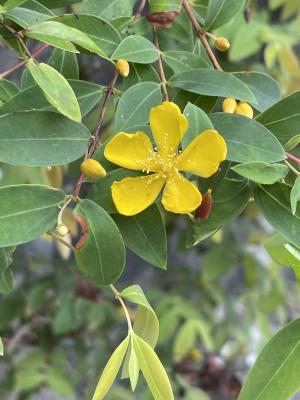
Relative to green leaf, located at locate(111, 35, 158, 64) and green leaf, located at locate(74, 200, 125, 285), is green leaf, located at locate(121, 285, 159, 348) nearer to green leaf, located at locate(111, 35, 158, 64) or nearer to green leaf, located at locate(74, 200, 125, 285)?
green leaf, located at locate(74, 200, 125, 285)

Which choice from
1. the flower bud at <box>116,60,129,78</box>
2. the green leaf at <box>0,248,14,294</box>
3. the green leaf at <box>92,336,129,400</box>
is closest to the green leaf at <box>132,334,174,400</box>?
the green leaf at <box>92,336,129,400</box>

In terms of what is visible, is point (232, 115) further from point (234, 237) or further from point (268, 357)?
point (234, 237)

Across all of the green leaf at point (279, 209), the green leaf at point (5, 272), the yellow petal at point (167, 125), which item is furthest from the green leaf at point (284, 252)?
the green leaf at point (5, 272)

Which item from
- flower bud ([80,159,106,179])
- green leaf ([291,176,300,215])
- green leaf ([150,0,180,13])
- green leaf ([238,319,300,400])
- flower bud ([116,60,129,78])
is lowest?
green leaf ([238,319,300,400])

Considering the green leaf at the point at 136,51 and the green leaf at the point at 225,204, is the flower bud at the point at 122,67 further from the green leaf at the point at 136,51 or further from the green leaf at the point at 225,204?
the green leaf at the point at 225,204

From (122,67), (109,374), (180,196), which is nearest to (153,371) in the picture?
(109,374)

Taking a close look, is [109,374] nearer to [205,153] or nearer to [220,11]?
[205,153]
